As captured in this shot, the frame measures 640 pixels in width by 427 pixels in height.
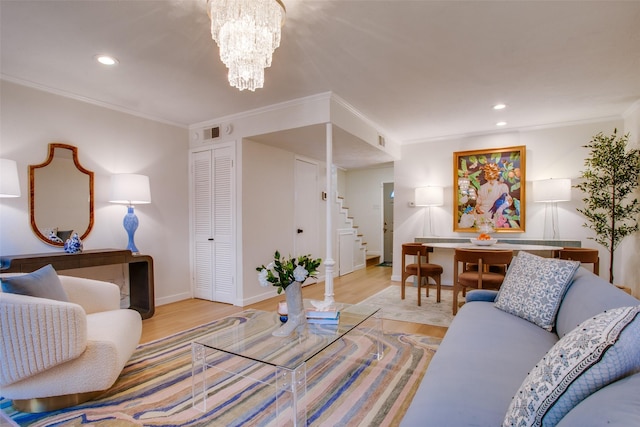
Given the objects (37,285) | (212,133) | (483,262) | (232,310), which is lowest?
(232,310)

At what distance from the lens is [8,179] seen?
273 centimetres

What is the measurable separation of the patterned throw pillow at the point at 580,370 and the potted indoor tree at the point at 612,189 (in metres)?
3.84

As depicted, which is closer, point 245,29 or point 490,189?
point 245,29

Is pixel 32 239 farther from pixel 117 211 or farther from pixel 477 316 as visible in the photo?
pixel 477 316

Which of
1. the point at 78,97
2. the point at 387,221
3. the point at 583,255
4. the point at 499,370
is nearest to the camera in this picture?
the point at 499,370

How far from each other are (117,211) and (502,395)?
4.12 meters

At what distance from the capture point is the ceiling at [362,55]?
2.10m

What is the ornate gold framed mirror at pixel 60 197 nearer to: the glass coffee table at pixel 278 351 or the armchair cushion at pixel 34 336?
the armchair cushion at pixel 34 336

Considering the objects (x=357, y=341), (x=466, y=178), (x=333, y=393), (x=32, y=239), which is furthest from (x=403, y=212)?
(x=32, y=239)

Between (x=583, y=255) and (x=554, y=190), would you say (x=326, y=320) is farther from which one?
(x=554, y=190)

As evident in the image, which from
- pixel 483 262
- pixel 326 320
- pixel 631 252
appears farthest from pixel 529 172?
pixel 326 320

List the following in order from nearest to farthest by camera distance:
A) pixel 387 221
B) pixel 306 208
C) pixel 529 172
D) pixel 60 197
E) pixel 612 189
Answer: pixel 60 197
pixel 612 189
pixel 529 172
pixel 306 208
pixel 387 221

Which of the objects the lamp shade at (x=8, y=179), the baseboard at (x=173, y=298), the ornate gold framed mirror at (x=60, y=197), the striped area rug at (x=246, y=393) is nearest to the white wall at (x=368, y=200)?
the baseboard at (x=173, y=298)

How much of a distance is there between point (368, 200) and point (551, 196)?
168 inches
